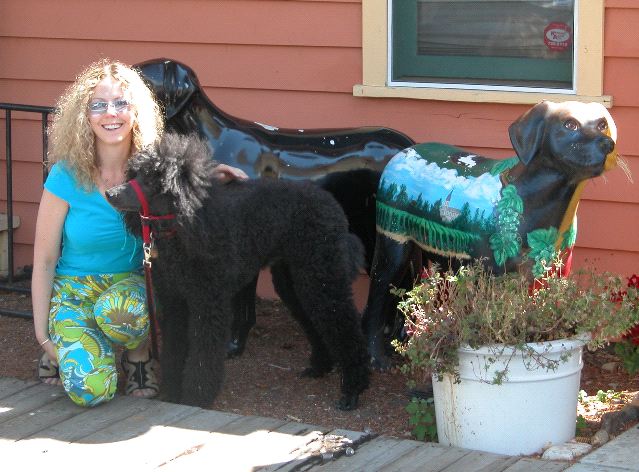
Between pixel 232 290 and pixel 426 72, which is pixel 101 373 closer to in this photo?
pixel 232 290

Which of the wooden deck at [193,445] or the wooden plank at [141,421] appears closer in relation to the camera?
the wooden deck at [193,445]

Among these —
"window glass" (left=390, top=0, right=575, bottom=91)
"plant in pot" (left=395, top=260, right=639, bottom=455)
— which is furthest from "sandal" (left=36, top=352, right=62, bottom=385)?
"window glass" (left=390, top=0, right=575, bottom=91)

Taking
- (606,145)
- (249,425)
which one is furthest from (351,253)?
(606,145)

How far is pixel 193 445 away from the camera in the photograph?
14.1 feet

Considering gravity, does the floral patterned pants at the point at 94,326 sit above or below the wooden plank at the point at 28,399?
above

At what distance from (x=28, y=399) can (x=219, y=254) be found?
121cm

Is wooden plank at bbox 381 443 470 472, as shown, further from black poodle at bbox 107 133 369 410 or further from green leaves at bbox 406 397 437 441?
black poodle at bbox 107 133 369 410

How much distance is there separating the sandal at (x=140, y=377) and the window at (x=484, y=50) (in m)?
2.04

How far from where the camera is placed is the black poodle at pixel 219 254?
4.39m

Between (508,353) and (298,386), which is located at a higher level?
(508,353)

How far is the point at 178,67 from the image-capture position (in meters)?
5.41

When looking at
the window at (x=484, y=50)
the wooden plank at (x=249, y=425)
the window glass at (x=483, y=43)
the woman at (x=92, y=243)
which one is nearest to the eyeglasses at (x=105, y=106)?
the woman at (x=92, y=243)

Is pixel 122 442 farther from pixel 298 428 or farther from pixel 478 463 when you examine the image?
pixel 478 463

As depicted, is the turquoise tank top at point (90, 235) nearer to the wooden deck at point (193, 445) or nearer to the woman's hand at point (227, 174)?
the woman's hand at point (227, 174)
